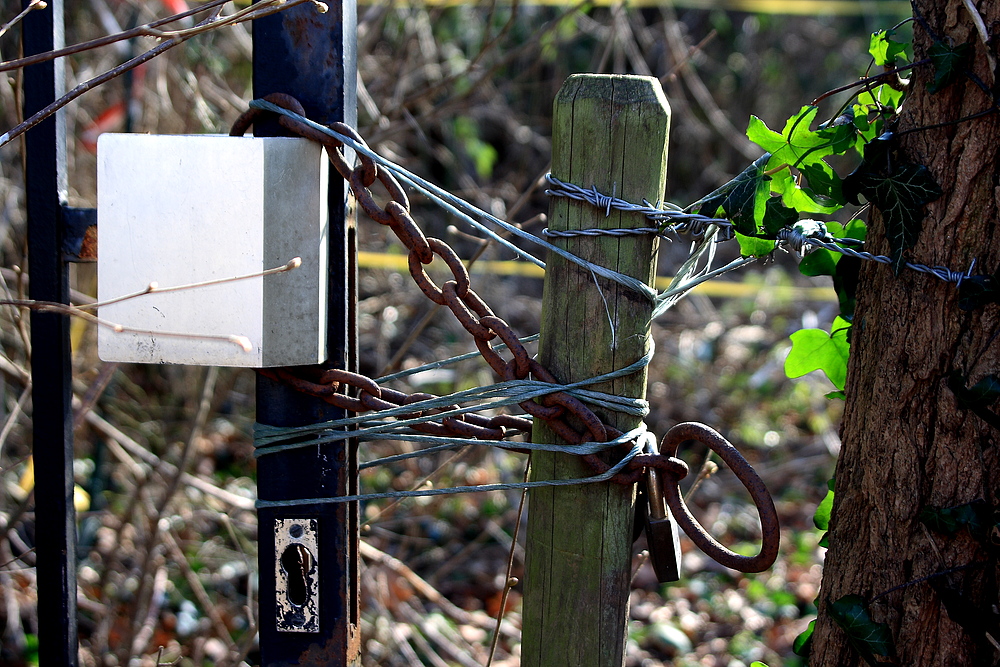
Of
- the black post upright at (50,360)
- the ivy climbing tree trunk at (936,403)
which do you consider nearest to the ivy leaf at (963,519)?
the ivy climbing tree trunk at (936,403)

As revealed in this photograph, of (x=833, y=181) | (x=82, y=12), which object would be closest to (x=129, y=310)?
(x=833, y=181)

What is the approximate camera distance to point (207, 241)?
4.51 feet

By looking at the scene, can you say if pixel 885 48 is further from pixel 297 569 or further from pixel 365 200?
pixel 297 569

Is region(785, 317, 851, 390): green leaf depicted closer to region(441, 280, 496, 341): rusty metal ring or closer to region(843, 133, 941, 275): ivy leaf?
region(843, 133, 941, 275): ivy leaf

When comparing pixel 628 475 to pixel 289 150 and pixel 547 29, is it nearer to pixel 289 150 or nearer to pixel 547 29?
pixel 289 150

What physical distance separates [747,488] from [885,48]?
0.79 metres

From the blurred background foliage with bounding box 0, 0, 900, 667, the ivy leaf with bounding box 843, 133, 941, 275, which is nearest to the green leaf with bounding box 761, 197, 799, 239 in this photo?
the ivy leaf with bounding box 843, 133, 941, 275

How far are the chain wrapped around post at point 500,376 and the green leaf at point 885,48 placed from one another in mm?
711

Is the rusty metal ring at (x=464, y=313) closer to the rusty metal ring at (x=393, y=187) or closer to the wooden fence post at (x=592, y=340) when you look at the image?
the wooden fence post at (x=592, y=340)

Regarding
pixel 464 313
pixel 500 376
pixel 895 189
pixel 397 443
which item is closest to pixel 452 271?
pixel 464 313

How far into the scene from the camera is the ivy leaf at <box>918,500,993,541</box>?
125 centimetres

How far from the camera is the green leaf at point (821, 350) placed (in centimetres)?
159

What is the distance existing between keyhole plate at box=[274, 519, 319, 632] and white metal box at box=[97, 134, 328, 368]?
34 centimetres

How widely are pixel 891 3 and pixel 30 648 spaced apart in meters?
9.32
